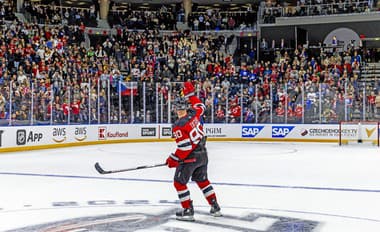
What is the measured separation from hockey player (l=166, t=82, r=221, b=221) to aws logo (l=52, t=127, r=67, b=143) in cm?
1121

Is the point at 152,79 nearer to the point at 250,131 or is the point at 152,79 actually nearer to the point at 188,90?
the point at 250,131

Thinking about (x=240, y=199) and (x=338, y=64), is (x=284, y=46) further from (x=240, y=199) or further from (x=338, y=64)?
(x=240, y=199)

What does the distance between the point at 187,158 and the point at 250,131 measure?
14.6 m

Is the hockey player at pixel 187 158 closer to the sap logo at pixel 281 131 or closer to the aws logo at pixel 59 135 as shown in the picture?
the aws logo at pixel 59 135

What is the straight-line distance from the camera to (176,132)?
543cm

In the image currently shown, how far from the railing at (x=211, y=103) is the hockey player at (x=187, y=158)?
34.6 feet

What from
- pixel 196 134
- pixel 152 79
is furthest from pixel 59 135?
pixel 196 134

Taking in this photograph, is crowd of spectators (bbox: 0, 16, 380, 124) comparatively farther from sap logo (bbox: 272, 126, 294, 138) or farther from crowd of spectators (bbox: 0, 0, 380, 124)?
sap logo (bbox: 272, 126, 294, 138)

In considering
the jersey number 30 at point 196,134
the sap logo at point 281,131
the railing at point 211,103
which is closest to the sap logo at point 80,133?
the railing at point 211,103

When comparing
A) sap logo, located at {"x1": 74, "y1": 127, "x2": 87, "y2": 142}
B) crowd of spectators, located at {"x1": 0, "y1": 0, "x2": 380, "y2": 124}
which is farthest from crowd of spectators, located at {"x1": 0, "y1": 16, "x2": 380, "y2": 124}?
sap logo, located at {"x1": 74, "y1": 127, "x2": 87, "y2": 142}

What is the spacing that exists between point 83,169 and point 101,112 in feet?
24.5

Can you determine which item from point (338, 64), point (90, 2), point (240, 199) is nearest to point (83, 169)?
point (240, 199)

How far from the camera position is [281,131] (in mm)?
19625

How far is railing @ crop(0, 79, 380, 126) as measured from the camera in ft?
53.3
